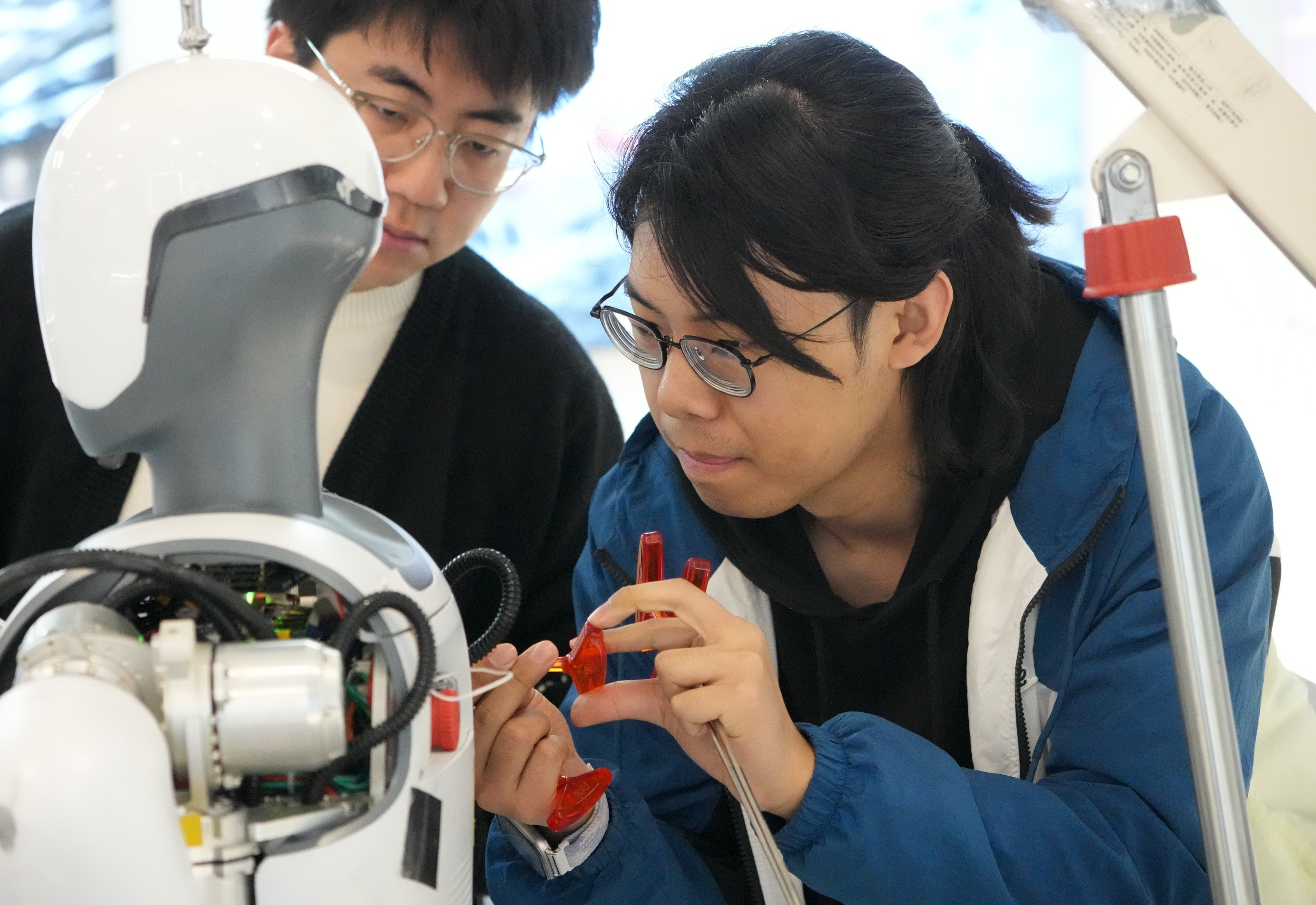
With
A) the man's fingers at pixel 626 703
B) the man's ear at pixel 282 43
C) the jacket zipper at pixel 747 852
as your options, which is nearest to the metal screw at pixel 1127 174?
the man's fingers at pixel 626 703

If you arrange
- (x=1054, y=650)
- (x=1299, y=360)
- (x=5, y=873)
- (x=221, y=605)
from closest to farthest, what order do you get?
(x=5, y=873) < (x=221, y=605) < (x=1054, y=650) < (x=1299, y=360)

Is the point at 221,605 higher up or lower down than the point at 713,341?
lower down

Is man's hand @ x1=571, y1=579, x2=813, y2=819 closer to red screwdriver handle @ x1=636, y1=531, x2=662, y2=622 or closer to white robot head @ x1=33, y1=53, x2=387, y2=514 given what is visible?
red screwdriver handle @ x1=636, y1=531, x2=662, y2=622

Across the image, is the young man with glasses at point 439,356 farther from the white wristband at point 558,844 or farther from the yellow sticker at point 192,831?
the yellow sticker at point 192,831

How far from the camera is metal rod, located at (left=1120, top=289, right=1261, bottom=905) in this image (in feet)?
2.08

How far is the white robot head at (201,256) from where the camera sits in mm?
574

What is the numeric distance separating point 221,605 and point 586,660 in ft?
1.18

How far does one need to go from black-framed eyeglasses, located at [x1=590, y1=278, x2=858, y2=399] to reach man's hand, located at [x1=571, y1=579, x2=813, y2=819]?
0.57ft

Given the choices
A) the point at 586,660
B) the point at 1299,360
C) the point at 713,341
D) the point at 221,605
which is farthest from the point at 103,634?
the point at 1299,360

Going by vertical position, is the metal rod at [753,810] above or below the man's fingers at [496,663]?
below

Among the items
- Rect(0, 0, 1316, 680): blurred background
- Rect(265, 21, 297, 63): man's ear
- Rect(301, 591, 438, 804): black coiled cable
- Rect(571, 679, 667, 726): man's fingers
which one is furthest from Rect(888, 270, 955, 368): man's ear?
Rect(0, 0, 1316, 680): blurred background

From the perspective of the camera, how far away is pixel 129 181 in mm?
570

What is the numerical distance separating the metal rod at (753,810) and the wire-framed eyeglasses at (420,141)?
25.9 inches

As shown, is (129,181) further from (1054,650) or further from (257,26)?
(257,26)
